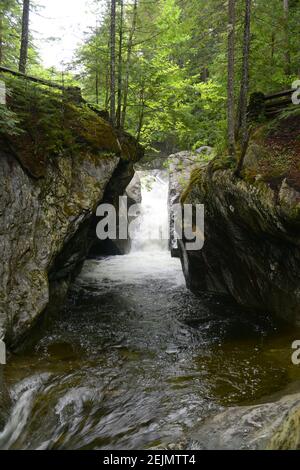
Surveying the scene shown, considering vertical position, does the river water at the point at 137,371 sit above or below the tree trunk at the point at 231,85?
below

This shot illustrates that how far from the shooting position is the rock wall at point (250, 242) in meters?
8.89

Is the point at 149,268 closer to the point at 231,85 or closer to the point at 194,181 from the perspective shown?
the point at 194,181

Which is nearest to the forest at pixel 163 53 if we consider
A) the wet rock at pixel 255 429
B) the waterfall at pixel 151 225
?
the waterfall at pixel 151 225

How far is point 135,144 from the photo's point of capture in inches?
572

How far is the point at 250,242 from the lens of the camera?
35.4 ft

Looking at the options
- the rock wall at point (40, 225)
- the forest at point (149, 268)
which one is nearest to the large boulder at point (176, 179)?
the forest at point (149, 268)

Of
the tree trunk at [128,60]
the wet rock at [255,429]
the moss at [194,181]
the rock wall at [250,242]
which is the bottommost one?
the wet rock at [255,429]

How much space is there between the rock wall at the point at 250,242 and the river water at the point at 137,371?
761 millimetres

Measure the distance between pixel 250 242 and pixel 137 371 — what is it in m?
5.12

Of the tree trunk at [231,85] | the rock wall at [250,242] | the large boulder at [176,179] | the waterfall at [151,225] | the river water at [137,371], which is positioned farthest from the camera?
the waterfall at [151,225]

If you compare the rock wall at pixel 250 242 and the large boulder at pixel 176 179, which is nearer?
the rock wall at pixel 250 242

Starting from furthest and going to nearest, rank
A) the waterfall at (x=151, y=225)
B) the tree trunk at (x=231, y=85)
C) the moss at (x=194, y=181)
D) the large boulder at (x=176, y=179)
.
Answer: the waterfall at (x=151, y=225), the large boulder at (x=176, y=179), the moss at (x=194, y=181), the tree trunk at (x=231, y=85)

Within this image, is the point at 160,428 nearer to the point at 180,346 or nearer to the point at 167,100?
the point at 180,346

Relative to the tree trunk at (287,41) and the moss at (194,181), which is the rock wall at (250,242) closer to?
the moss at (194,181)
